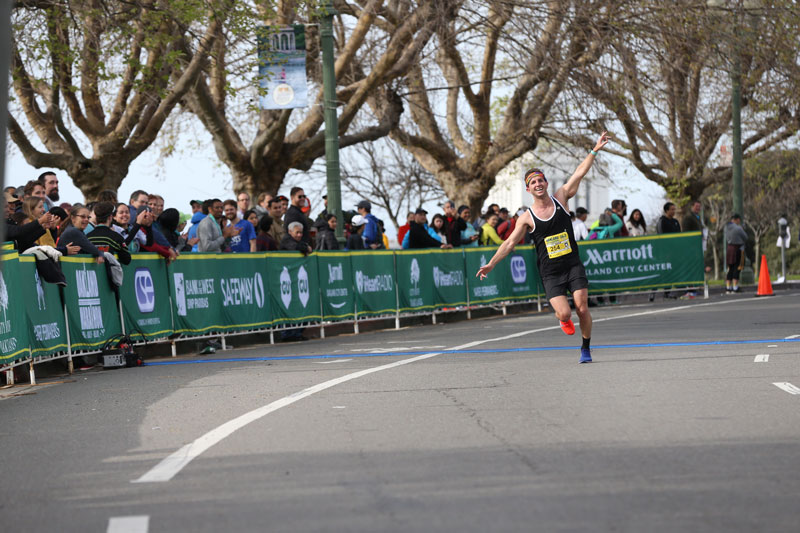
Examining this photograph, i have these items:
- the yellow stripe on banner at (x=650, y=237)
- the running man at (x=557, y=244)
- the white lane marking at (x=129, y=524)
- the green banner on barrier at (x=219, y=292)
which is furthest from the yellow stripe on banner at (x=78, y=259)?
the yellow stripe on banner at (x=650, y=237)

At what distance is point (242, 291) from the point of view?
17.7 metres

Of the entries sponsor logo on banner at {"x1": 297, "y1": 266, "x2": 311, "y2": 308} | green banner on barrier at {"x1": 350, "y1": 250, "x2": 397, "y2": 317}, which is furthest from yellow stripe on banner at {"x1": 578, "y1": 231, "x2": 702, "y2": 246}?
sponsor logo on banner at {"x1": 297, "y1": 266, "x2": 311, "y2": 308}

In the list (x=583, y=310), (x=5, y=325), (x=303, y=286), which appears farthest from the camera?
(x=303, y=286)

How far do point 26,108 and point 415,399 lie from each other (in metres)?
17.4

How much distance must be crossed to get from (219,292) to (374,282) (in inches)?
170

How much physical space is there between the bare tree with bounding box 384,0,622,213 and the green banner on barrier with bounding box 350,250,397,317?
594cm

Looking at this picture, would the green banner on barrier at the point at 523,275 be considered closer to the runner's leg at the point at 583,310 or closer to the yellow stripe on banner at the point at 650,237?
the yellow stripe on banner at the point at 650,237

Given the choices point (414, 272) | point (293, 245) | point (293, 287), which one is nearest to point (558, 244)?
point (293, 287)

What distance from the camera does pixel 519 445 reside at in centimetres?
736

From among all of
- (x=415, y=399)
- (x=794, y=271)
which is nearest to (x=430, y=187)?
(x=794, y=271)

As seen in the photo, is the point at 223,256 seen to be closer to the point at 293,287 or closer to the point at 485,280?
the point at 293,287

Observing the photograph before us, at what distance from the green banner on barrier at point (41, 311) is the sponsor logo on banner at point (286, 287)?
4.99m

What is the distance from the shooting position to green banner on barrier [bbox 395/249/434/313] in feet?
71.4

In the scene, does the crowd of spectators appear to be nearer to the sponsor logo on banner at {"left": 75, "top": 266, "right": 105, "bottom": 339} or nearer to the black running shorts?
the sponsor logo on banner at {"left": 75, "top": 266, "right": 105, "bottom": 339}
